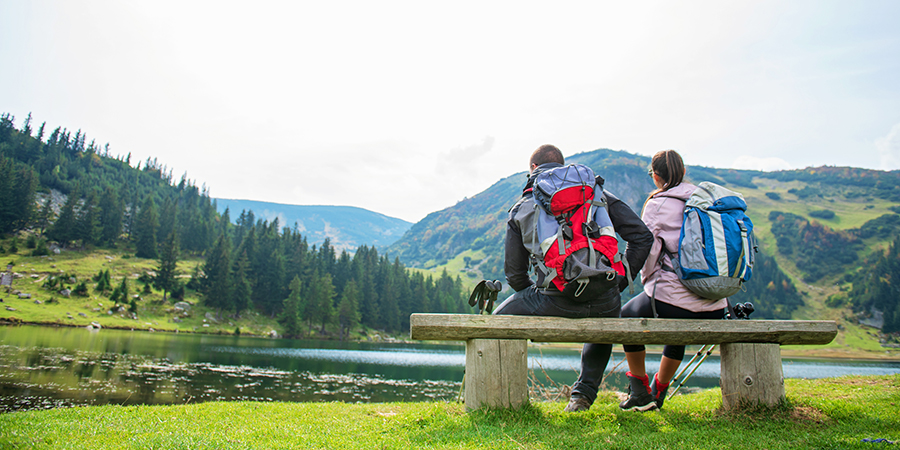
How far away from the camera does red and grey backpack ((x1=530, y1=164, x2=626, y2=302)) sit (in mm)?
4102

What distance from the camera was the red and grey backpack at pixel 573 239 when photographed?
4102 mm

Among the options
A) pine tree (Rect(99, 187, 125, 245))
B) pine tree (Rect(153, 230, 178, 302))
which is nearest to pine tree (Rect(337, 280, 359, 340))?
pine tree (Rect(153, 230, 178, 302))

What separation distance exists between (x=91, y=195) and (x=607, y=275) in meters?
118

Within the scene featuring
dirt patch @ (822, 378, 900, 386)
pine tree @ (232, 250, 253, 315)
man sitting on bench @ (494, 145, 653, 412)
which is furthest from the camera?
pine tree @ (232, 250, 253, 315)

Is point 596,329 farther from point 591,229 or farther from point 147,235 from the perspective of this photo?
point 147,235

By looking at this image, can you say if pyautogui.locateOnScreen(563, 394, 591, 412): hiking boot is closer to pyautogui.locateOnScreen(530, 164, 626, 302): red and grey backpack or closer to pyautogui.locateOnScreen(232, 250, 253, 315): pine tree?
pyautogui.locateOnScreen(530, 164, 626, 302): red and grey backpack

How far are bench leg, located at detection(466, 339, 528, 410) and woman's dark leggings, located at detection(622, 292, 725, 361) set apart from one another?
1540 millimetres

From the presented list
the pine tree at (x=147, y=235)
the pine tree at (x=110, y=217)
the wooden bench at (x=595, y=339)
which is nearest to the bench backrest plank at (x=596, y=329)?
the wooden bench at (x=595, y=339)

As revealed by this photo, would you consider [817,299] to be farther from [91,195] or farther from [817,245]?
[91,195]

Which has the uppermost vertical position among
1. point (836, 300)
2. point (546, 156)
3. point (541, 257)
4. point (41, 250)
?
point (546, 156)

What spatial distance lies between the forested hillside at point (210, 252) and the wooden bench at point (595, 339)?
78.1m

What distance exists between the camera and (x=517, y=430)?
391cm

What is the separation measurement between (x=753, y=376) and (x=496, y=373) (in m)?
2.69

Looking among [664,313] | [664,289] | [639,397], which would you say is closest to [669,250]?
[664,289]
